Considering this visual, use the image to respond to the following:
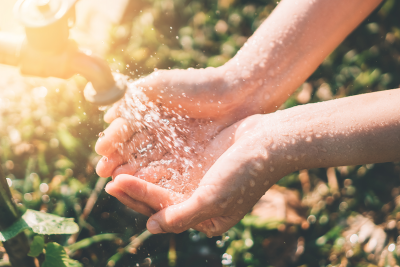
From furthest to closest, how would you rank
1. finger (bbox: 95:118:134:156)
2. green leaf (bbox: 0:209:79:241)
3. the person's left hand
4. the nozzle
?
1. finger (bbox: 95:118:134:156)
2. the person's left hand
3. green leaf (bbox: 0:209:79:241)
4. the nozzle

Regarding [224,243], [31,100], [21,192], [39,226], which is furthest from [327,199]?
[31,100]

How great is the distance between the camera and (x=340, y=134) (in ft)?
3.61

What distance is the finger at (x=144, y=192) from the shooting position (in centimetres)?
109

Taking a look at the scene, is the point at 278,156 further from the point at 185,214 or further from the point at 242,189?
the point at 185,214

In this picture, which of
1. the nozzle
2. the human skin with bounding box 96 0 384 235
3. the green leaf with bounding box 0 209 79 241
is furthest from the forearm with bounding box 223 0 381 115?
the green leaf with bounding box 0 209 79 241

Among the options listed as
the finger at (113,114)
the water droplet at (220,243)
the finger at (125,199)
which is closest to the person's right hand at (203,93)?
the finger at (113,114)

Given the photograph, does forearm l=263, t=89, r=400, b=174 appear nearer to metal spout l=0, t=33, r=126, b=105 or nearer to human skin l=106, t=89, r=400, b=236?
human skin l=106, t=89, r=400, b=236

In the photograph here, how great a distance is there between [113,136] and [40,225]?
449 mm

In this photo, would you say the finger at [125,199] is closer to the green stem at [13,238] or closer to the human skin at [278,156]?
the human skin at [278,156]

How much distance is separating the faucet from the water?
49 cm

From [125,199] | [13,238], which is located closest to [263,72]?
[125,199]

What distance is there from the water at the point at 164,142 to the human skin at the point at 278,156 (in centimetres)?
20

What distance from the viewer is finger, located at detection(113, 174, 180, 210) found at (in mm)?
1088

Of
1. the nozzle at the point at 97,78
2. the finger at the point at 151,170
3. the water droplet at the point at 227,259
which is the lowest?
the water droplet at the point at 227,259
